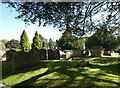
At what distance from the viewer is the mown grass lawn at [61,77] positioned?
23.2 ft

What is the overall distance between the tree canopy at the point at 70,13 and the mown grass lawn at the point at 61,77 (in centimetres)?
157

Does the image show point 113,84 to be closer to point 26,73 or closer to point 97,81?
point 97,81

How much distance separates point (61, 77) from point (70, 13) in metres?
2.25

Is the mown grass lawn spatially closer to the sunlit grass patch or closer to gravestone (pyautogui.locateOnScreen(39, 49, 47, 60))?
the sunlit grass patch

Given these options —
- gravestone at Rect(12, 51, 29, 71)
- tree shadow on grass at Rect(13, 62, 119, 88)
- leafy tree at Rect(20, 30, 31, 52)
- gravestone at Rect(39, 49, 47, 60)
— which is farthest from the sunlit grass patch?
gravestone at Rect(39, 49, 47, 60)

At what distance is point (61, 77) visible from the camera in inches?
303

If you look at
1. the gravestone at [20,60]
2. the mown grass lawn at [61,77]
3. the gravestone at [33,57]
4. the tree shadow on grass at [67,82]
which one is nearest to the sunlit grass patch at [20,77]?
the mown grass lawn at [61,77]

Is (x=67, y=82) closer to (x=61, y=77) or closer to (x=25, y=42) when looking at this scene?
(x=61, y=77)

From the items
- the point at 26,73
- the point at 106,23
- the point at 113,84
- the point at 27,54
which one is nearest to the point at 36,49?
the point at 27,54

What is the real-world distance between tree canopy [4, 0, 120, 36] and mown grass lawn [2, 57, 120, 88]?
157 cm

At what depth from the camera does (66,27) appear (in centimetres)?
805

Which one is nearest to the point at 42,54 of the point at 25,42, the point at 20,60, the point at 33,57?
the point at 33,57

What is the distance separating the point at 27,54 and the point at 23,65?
0.60m

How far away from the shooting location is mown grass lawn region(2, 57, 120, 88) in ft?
23.2
